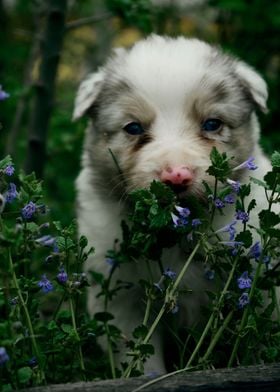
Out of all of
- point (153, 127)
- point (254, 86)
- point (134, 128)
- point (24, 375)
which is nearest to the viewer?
point (24, 375)

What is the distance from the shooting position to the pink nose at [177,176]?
3.02 meters

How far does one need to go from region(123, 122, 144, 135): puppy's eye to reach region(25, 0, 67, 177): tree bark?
1.22 meters

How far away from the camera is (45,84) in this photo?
4789mm

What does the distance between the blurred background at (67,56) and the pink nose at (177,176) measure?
1.00 metres

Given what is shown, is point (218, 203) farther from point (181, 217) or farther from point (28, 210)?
point (28, 210)

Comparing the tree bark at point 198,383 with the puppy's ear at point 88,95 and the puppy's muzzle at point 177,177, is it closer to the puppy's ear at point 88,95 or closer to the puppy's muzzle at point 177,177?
the puppy's muzzle at point 177,177

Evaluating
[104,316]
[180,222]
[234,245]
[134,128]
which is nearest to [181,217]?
[180,222]

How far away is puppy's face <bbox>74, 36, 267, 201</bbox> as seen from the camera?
3.47 m

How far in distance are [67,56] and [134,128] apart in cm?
580

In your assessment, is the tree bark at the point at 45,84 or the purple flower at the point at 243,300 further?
the tree bark at the point at 45,84

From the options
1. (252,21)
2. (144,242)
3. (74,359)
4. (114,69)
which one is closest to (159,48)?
(114,69)

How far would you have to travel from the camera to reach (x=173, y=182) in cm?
303

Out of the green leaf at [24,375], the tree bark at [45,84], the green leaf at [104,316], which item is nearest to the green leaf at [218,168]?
the green leaf at [104,316]

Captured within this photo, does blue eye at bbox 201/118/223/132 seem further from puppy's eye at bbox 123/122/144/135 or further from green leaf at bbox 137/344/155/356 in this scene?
green leaf at bbox 137/344/155/356
